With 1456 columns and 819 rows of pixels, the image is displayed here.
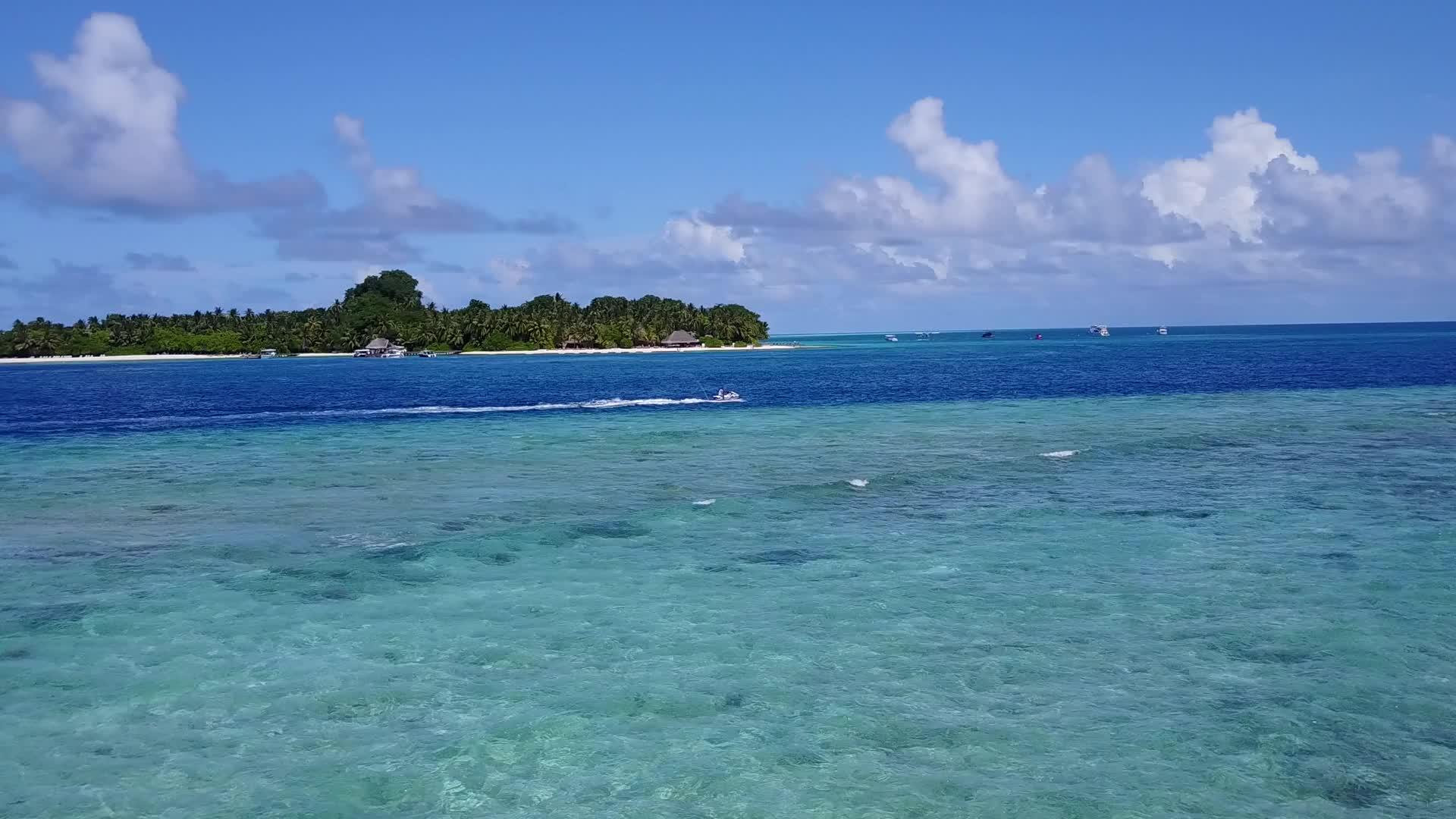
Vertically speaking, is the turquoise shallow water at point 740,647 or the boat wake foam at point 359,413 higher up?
the boat wake foam at point 359,413

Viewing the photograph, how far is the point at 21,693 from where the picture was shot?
15.4 meters

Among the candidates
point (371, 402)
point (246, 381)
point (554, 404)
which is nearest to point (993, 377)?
point (554, 404)

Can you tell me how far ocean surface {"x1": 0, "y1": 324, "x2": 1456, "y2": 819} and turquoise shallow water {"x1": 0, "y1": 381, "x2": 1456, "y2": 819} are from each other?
3.1 inches

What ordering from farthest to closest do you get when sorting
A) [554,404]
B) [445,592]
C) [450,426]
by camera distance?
[554,404] < [450,426] < [445,592]

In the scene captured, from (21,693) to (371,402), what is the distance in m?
71.9

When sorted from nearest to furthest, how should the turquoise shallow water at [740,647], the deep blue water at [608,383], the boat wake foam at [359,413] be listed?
the turquoise shallow water at [740,647], the boat wake foam at [359,413], the deep blue water at [608,383]

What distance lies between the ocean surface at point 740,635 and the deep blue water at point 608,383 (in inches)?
1420

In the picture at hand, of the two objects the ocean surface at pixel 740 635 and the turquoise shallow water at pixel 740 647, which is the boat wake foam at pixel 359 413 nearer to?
the ocean surface at pixel 740 635

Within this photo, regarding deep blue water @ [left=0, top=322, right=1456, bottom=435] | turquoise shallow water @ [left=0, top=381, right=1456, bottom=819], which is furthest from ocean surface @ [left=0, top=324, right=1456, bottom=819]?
deep blue water @ [left=0, top=322, right=1456, bottom=435]

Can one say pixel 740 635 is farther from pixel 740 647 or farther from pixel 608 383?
pixel 608 383

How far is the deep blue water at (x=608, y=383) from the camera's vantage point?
3105 inches

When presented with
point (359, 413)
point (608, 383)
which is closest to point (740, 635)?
point (359, 413)

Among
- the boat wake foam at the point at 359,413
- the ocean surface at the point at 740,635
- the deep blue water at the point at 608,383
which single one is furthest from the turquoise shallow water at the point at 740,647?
the deep blue water at the point at 608,383

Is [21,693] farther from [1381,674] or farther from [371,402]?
[371,402]
